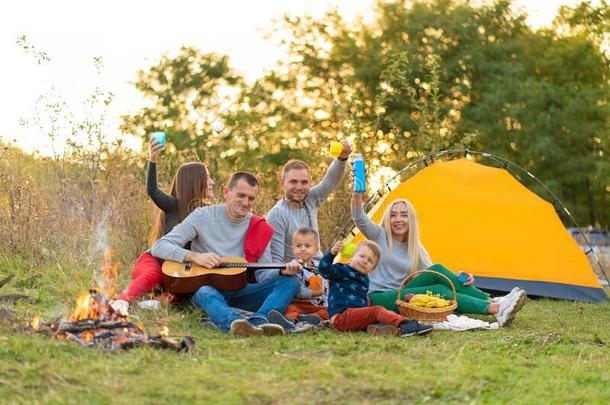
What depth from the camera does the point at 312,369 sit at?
4.64 meters

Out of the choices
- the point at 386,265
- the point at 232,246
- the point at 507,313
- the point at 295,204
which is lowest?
the point at 507,313

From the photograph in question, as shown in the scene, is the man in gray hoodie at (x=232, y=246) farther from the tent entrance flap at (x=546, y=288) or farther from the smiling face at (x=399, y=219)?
A: the tent entrance flap at (x=546, y=288)

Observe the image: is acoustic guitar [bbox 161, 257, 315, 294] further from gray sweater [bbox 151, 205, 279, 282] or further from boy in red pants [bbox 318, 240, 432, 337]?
boy in red pants [bbox 318, 240, 432, 337]

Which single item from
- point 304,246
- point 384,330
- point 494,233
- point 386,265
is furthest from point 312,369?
point 494,233

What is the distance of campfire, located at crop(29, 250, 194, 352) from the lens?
16.8 ft

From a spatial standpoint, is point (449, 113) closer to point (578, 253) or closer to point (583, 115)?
point (583, 115)

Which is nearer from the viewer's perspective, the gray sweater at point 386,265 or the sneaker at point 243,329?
the sneaker at point 243,329

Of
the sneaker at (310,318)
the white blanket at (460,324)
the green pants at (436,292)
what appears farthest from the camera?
the green pants at (436,292)

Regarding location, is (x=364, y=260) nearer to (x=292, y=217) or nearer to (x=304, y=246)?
(x=304, y=246)

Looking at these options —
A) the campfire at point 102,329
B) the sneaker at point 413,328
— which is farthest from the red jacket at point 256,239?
the campfire at point 102,329

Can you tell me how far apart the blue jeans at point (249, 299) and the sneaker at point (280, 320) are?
0.15 ft

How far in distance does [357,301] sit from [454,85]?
80.2 feet

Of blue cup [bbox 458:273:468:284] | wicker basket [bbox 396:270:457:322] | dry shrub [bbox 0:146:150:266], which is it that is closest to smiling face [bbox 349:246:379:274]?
wicker basket [bbox 396:270:457:322]

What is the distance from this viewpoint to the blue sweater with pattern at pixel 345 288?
6.47 m
